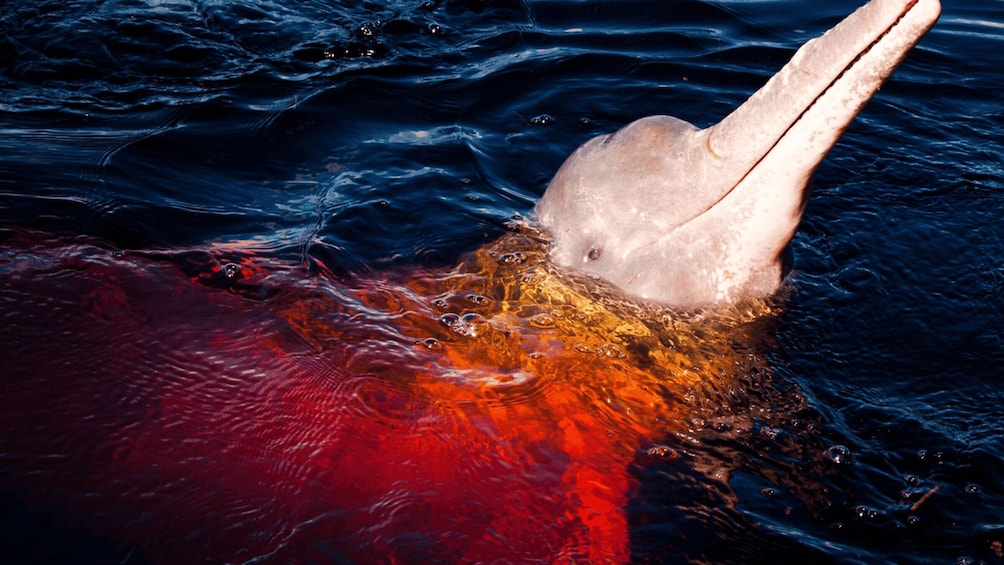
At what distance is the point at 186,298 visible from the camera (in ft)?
15.4

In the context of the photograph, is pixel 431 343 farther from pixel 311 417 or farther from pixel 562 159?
pixel 562 159

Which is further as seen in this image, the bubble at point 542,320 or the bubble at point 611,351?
the bubble at point 542,320

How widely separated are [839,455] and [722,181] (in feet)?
4.42

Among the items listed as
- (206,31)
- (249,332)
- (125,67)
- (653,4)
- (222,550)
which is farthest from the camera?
(653,4)

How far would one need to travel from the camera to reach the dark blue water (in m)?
4.20

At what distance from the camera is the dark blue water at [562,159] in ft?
13.8

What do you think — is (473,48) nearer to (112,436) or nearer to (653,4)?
(653,4)

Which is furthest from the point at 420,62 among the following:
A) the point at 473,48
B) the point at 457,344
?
the point at 457,344

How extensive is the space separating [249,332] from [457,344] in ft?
3.26

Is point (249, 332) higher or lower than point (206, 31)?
lower

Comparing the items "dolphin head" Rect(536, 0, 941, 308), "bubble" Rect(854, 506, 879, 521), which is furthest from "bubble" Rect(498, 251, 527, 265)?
"bubble" Rect(854, 506, 879, 521)

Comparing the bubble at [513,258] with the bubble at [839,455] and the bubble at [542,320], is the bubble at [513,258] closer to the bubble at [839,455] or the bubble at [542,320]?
the bubble at [542,320]

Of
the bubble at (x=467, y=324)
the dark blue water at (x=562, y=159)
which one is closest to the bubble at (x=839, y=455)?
the dark blue water at (x=562, y=159)

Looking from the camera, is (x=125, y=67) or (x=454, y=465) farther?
(x=125, y=67)
